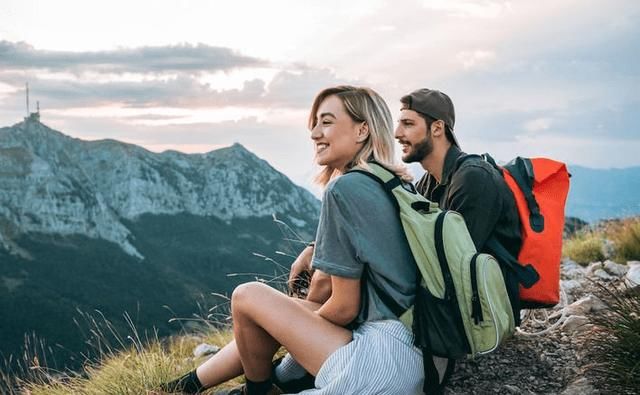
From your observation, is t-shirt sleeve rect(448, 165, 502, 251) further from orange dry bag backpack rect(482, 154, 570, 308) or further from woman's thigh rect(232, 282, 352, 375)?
woman's thigh rect(232, 282, 352, 375)

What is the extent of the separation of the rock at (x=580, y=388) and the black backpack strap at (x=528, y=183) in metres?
0.95

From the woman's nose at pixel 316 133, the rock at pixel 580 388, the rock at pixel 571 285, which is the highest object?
the woman's nose at pixel 316 133

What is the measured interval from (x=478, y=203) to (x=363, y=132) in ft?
3.24

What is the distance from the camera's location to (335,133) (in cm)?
337

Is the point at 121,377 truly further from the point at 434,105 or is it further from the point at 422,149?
the point at 434,105

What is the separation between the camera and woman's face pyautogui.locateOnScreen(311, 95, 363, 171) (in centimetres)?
336

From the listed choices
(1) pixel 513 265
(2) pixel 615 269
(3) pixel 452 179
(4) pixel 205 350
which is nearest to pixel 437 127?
(3) pixel 452 179

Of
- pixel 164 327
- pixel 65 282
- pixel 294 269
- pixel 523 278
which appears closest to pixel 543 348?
pixel 523 278

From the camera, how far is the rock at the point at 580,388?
3797 mm

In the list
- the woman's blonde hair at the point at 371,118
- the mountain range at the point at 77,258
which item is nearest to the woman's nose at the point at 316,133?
the woman's blonde hair at the point at 371,118

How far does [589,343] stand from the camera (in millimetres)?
4246

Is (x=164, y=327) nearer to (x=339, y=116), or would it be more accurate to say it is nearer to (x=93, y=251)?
(x=93, y=251)

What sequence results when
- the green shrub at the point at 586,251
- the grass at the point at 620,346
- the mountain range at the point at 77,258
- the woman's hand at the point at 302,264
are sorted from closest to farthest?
the grass at the point at 620,346
the woman's hand at the point at 302,264
the green shrub at the point at 586,251
the mountain range at the point at 77,258

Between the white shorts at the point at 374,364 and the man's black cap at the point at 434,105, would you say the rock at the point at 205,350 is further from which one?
the white shorts at the point at 374,364
